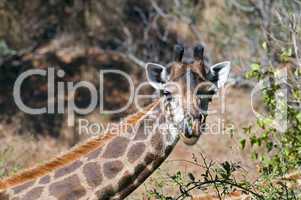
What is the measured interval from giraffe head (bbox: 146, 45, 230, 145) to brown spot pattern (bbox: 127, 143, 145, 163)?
0.34 m

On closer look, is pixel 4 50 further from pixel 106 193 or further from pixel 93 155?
pixel 106 193

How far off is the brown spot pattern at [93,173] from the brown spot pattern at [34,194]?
1.22ft

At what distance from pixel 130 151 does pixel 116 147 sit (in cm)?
12

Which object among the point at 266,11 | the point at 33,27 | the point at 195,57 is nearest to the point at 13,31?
the point at 33,27

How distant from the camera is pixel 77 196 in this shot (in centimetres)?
520

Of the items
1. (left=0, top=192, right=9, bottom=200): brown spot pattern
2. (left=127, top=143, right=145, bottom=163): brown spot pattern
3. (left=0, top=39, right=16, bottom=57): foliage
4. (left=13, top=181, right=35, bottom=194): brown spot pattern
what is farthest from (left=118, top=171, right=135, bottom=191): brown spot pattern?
(left=0, top=39, right=16, bottom=57): foliage

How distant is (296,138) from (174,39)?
10227 mm

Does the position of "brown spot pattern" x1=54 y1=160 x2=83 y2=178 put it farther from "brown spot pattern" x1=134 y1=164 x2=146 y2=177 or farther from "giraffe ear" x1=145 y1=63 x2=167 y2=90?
"giraffe ear" x1=145 y1=63 x2=167 y2=90

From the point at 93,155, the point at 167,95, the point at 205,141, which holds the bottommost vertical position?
the point at 205,141

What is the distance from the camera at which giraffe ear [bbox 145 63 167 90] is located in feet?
19.3

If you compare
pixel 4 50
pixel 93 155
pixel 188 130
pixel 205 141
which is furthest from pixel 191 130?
pixel 4 50

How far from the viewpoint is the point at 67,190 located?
5.23 metres

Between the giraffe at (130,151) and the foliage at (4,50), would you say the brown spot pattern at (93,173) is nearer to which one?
the giraffe at (130,151)

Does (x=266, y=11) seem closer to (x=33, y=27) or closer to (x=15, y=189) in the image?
(x=33, y=27)
